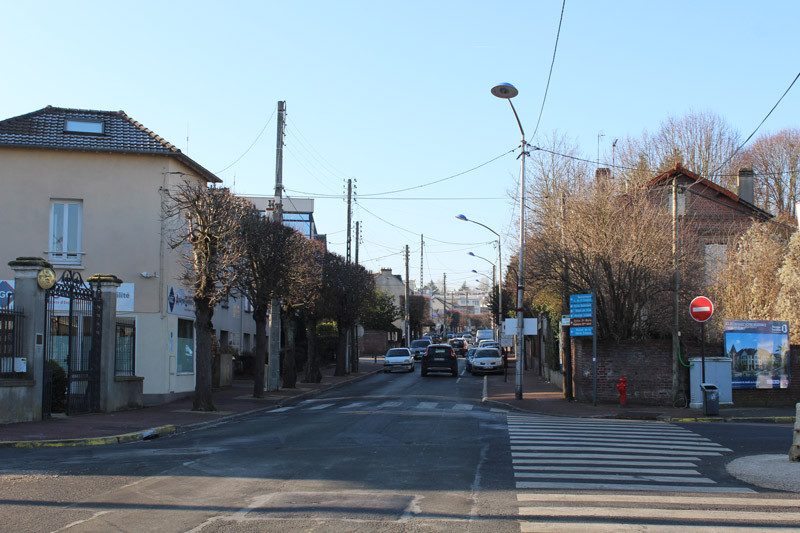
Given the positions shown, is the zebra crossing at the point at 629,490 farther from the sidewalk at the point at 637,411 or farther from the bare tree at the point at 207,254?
the bare tree at the point at 207,254

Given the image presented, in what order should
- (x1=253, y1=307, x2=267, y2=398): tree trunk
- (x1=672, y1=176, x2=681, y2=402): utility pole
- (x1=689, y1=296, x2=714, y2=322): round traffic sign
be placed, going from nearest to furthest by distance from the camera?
(x1=689, y1=296, x2=714, y2=322): round traffic sign
(x1=672, y1=176, x2=681, y2=402): utility pole
(x1=253, y1=307, x2=267, y2=398): tree trunk

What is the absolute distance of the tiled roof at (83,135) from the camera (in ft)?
77.2

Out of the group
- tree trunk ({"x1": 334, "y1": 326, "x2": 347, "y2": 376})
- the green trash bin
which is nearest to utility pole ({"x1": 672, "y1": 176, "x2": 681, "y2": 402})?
the green trash bin

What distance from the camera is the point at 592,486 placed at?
8.90m

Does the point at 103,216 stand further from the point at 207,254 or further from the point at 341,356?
the point at 341,356

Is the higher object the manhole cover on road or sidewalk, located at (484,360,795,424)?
the manhole cover on road

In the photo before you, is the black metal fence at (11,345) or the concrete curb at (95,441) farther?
the black metal fence at (11,345)

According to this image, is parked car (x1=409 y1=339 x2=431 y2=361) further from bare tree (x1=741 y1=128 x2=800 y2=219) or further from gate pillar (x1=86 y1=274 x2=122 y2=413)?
gate pillar (x1=86 y1=274 x2=122 y2=413)

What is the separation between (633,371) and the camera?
21.8 meters

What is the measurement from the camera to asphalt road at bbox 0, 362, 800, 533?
23.3 ft

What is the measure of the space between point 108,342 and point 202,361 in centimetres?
253

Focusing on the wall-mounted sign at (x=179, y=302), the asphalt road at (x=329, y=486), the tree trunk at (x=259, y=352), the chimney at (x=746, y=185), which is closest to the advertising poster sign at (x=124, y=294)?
the wall-mounted sign at (x=179, y=302)

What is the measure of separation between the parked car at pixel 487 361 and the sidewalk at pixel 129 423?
15719 mm

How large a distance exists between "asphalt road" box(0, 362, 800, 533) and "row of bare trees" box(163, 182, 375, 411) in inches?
228
